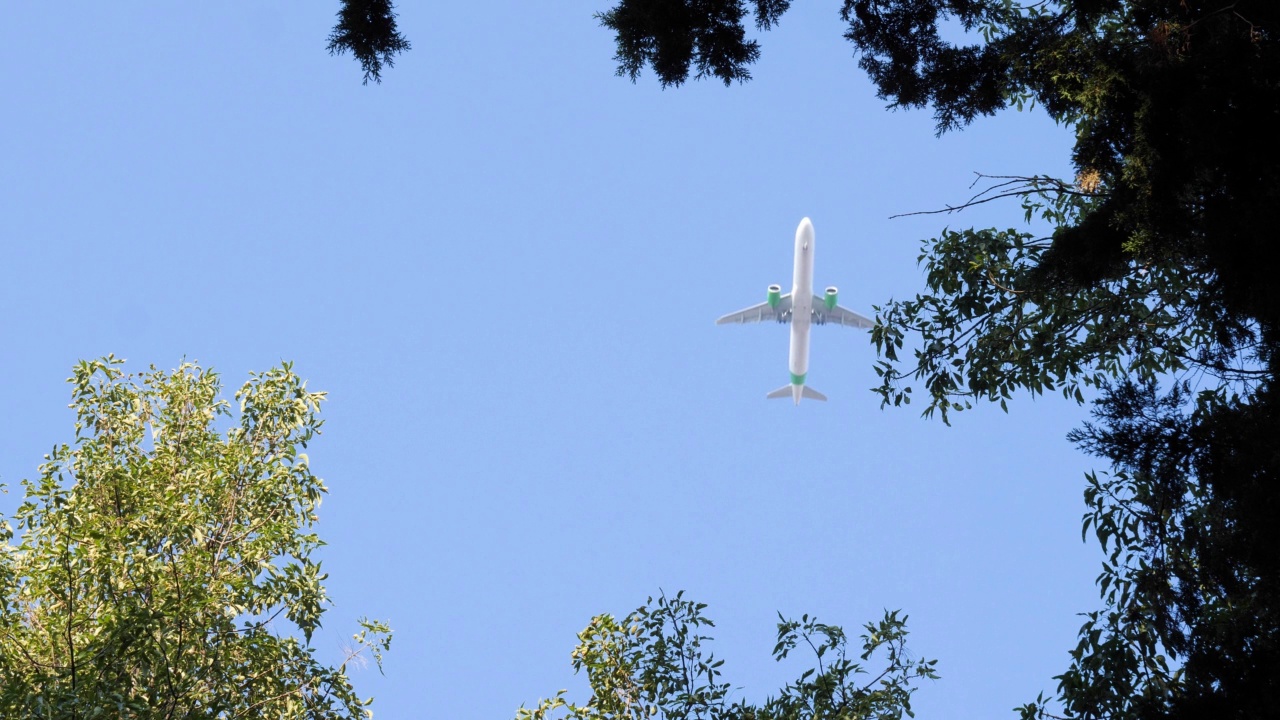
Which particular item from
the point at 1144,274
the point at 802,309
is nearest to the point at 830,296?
the point at 802,309

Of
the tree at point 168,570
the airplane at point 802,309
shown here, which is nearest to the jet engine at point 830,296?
the airplane at point 802,309

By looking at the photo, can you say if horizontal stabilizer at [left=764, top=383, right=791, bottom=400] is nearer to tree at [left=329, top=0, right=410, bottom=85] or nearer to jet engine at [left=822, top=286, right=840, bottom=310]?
jet engine at [left=822, top=286, right=840, bottom=310]

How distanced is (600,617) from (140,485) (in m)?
4.31

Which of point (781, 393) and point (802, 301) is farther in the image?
point (781, 393)

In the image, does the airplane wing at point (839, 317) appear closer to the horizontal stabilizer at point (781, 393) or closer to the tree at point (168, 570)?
the horizontal stabilizer at point (781, 393)

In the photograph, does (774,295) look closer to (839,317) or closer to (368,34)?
(839,317)

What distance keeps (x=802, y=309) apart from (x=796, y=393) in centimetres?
934

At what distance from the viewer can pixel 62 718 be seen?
783 centimetres

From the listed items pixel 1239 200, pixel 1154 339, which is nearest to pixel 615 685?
pixel 1154 339

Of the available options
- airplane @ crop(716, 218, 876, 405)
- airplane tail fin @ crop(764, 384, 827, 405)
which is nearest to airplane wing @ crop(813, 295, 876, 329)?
airplane @ crop(716, 218, 876, 405)

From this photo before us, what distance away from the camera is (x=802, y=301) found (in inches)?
1960

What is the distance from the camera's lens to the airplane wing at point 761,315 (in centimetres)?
5134

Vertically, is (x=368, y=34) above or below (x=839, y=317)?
below

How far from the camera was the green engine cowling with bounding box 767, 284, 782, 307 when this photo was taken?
161 feet
